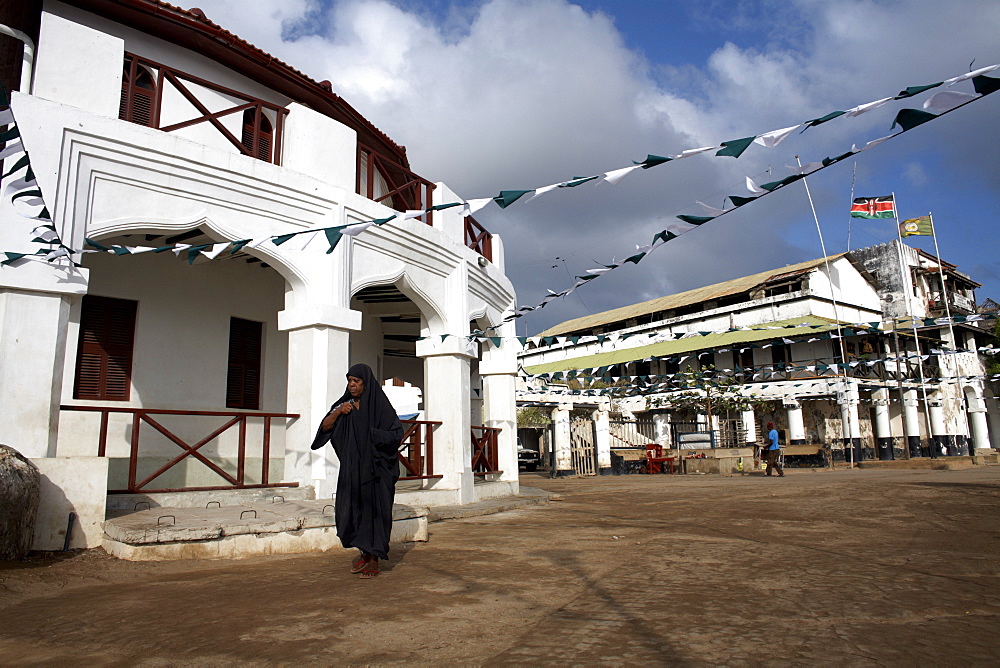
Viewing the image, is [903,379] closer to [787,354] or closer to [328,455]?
[787,354]

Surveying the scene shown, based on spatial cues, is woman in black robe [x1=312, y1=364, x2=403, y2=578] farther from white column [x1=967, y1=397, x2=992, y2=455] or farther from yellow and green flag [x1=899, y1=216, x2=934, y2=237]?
white column [x1=967, y1=397, x2=992, y2=455]

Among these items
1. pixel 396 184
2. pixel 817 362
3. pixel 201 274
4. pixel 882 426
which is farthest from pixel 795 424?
pixel 201 274

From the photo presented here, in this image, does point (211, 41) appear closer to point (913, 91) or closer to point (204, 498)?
point (204, 498)

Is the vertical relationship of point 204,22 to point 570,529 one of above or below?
above

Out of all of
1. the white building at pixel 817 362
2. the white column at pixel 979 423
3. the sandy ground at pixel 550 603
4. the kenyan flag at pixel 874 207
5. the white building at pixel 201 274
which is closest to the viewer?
the sandy ground at pixel 550 603

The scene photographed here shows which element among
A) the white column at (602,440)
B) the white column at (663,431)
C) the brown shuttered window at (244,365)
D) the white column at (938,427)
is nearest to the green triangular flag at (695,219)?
the brown shuttered window at (244,365)

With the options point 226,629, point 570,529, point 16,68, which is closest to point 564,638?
point 226,629

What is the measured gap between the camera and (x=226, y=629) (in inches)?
141

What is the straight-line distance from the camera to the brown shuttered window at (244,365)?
9.98 meters

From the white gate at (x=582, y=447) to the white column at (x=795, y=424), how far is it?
9.96 metres

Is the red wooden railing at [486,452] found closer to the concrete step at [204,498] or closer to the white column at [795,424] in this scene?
the concrete step at [204,498]

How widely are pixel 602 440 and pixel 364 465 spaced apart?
21751mm

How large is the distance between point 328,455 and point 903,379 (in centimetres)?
3295

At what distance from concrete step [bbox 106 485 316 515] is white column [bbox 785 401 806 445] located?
86.8ft
